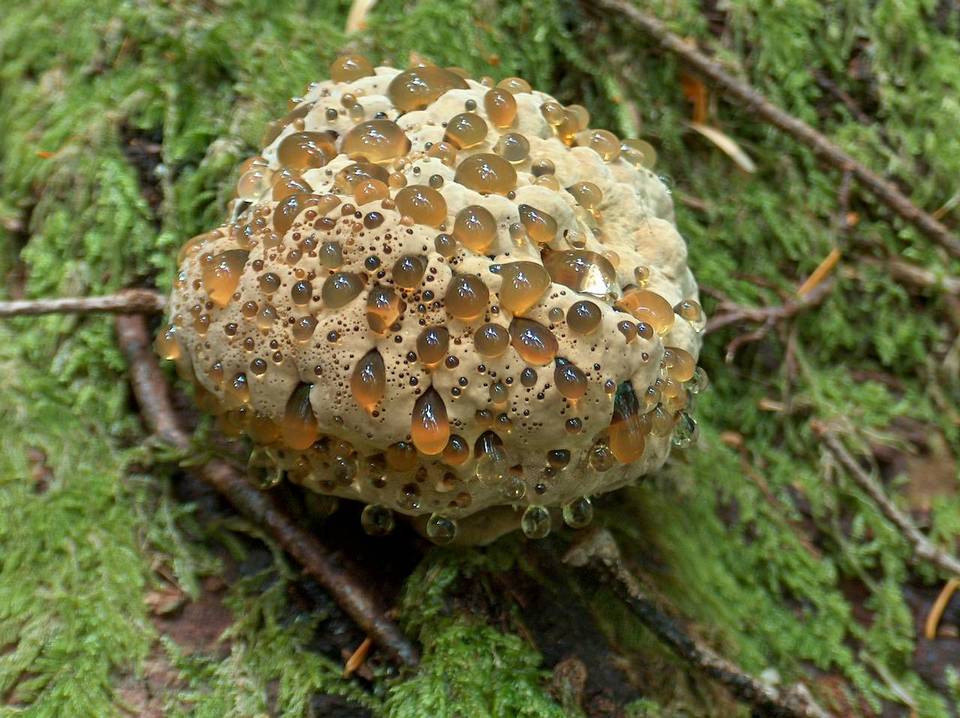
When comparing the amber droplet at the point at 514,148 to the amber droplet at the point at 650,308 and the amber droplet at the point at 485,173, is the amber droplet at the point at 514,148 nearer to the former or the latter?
the amber droplet at the point at 485,173

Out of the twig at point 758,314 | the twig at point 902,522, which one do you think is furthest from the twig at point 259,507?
the twig at point 902,522

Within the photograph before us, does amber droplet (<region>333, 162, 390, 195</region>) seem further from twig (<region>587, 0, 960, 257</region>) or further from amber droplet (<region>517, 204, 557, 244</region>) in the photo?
twig (<region>587, 0, 960, 257</region>)

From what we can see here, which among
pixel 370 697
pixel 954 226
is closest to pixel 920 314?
pixel 954 226

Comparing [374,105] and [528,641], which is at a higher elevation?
[374,105]

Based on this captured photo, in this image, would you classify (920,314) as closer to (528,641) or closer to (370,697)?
(528,641)

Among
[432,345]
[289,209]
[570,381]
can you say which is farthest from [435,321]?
[289,209]

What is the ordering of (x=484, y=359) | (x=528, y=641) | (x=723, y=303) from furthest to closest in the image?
1. (x=723, y=303)
2. (x=528, y=641)
3. (x=484, y=359)
